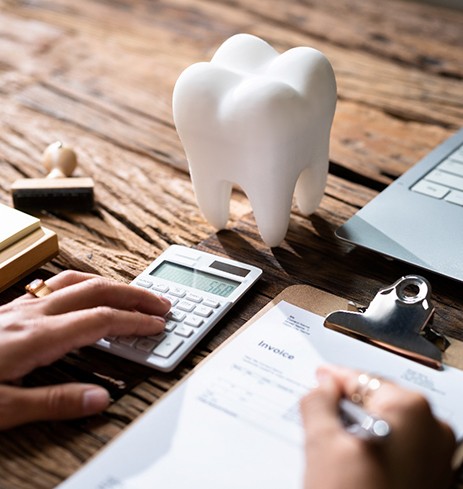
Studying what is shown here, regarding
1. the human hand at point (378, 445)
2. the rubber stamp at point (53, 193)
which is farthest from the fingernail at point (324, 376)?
the rubber stamp at point (53, 193)

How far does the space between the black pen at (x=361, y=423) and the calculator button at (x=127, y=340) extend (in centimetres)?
23

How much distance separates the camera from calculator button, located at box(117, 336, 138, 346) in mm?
749

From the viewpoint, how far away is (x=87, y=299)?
76 cm

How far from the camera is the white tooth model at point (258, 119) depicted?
0.83m

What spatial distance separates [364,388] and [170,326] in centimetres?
23

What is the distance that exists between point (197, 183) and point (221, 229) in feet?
0.27

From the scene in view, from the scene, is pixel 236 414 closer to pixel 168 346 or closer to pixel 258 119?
pixel 168 346

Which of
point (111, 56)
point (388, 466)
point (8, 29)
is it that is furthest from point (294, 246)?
point (8, 29)

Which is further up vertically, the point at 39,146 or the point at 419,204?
the point at 419,204

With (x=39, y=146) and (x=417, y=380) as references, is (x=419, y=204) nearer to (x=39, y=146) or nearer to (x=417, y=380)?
(x=417, y=380)

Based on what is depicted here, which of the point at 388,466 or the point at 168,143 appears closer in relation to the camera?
the point at 388,466

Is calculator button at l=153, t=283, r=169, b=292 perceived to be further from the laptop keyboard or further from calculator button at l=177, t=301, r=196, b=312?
the laptop keyboard

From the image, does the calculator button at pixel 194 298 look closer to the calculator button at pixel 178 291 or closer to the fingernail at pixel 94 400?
Result: the calculator button at pixel 178 291

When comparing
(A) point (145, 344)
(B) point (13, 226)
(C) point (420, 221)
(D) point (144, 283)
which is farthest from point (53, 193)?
(C) point (420, 221)
